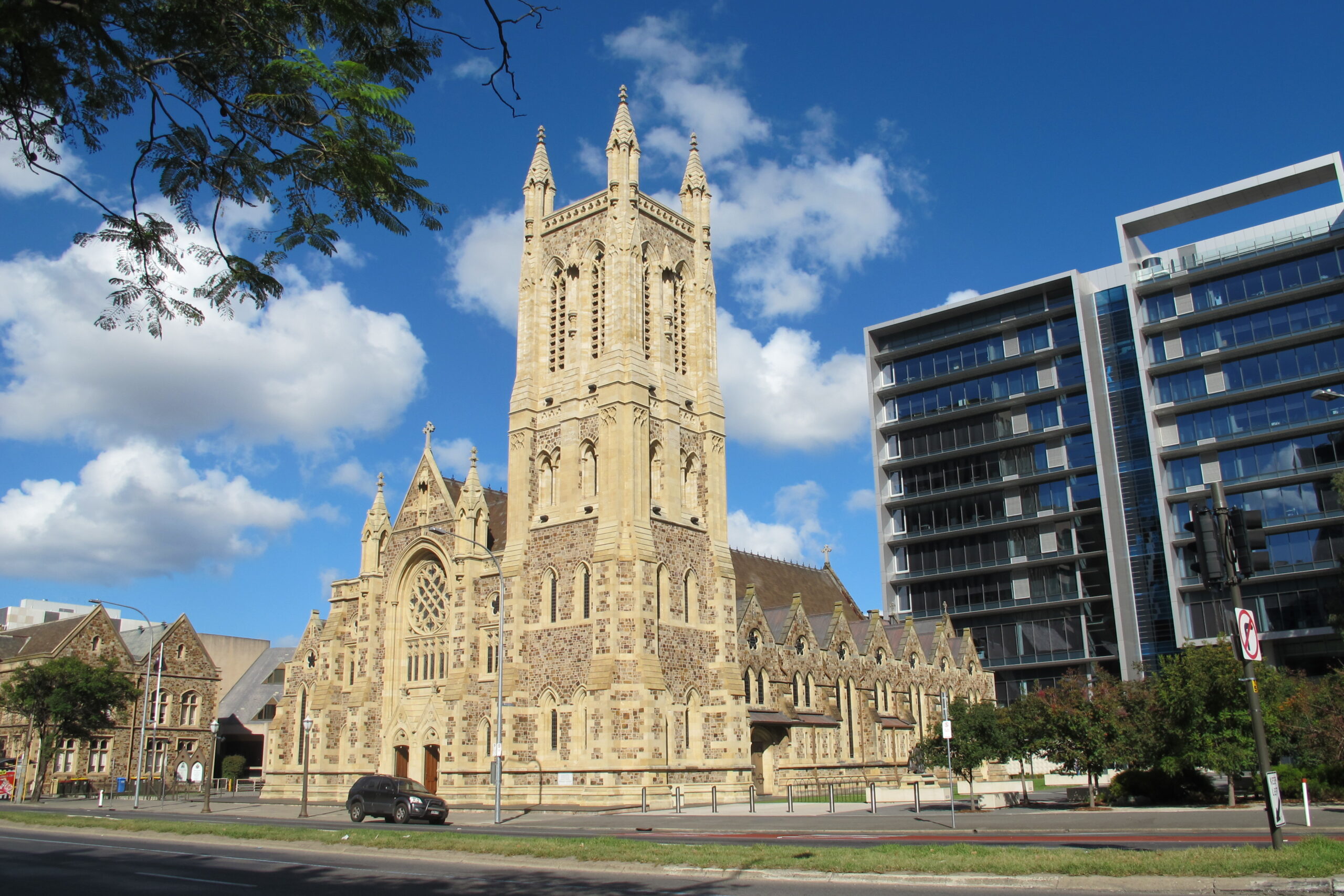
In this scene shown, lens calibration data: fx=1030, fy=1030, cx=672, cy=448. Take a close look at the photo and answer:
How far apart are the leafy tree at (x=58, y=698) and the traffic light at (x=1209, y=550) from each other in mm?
51905

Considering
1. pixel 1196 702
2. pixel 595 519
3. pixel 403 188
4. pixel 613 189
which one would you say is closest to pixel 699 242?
pixel 613 189

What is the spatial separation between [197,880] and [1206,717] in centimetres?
2562

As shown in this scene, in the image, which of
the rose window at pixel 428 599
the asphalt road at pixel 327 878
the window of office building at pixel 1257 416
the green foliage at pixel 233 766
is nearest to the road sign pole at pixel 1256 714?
the asphalt road at pixel 327 878

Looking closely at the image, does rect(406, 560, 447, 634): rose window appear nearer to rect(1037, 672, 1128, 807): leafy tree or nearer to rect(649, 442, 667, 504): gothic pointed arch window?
rect(649, 442, 667, 504): gothic pointed arch window

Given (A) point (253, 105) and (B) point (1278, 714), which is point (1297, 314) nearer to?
(B) point (1278, 714)

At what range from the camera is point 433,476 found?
4744cm

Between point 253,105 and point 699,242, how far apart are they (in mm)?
42932

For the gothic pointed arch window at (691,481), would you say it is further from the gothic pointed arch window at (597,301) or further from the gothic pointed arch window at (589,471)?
the gothic pointed arch window at (597,301)

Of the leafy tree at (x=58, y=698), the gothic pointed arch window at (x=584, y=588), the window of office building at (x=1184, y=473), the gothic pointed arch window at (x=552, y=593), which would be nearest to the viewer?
the gothic pointed arch window at (x=584, y=588)

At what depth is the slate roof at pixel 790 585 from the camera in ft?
179

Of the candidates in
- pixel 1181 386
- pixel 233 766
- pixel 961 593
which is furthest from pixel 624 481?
pixel 1181 386

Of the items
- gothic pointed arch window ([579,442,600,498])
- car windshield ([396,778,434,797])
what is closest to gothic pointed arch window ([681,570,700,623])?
gothic pointed arch window ([579,442,600,498])

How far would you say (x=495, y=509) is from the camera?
163ft

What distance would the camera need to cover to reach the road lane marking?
1399 centimetres
